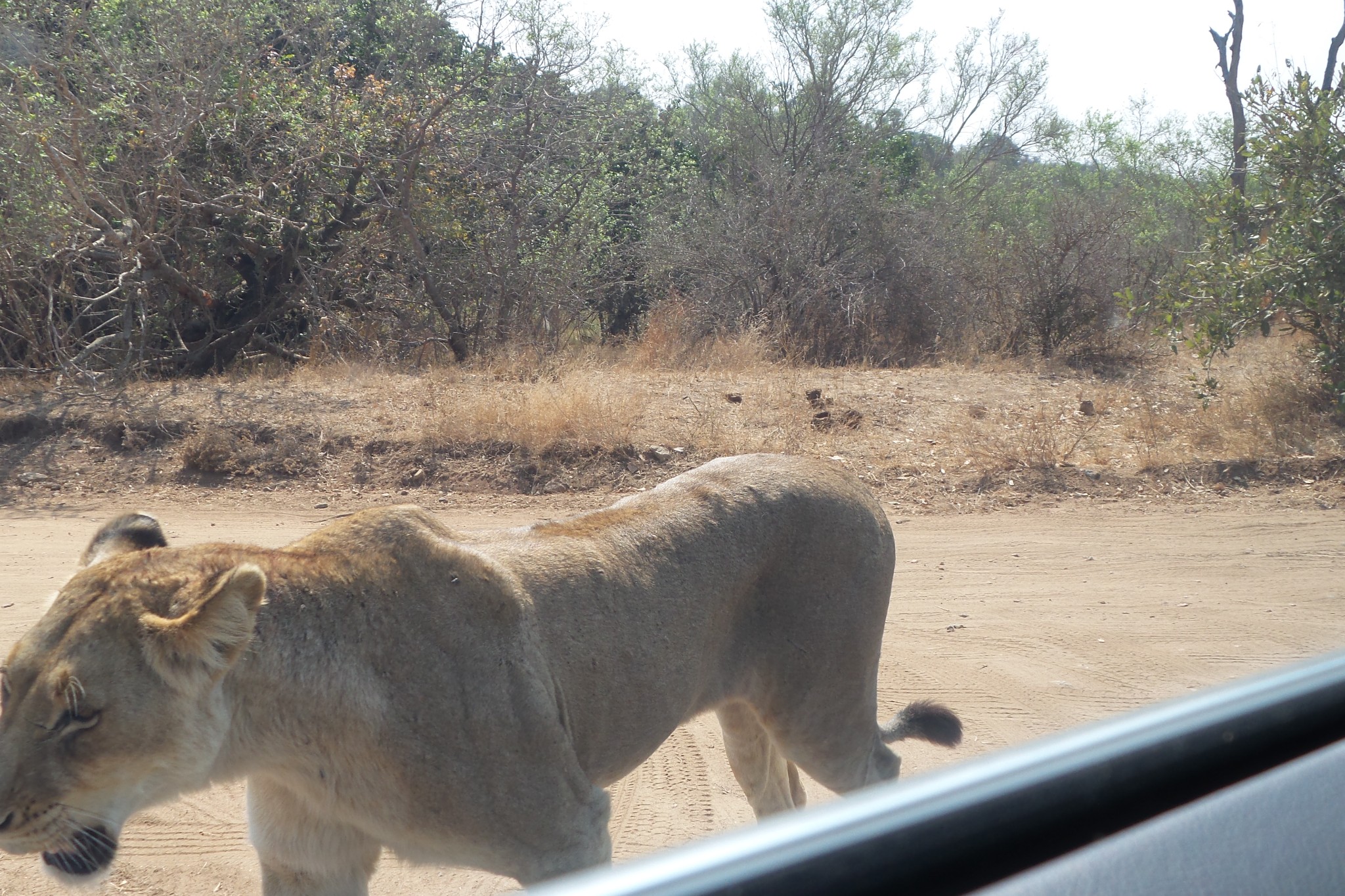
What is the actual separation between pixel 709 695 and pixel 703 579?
1.36 ft

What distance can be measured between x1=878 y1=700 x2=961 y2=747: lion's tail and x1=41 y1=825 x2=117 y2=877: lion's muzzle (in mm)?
2696

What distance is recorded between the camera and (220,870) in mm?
3752

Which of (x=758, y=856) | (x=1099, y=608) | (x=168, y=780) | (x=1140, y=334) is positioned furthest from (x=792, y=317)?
(x=758, y=856)

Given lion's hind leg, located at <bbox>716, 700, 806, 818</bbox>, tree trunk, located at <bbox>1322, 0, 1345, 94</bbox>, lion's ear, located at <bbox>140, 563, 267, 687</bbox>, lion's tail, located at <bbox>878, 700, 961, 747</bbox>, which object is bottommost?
lion's hind leg, located at <bbox>716, 700, 806, 818</bbox>

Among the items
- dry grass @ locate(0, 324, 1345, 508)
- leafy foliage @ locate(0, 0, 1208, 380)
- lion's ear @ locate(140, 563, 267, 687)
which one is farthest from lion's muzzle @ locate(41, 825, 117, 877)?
leafy foliage @ locate(0, 0, 1208, 380)

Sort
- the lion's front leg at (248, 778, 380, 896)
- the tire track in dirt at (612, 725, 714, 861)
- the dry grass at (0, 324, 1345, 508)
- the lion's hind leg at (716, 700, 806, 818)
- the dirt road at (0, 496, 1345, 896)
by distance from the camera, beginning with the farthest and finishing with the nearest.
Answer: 1. the dry grass at (0, 324, 1345, 508)
2. the tire track in dirt at (612, 725, 714, 861)
3. the dirt road at (0, 496, 1345, 896)
4. the lion's hind leg at (716, 700, 806, 818)
5. the lion's front leg at (248, 778, 380, 896)

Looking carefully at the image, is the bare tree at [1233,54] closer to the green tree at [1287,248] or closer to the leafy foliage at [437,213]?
the leafy foliage at [437,213]

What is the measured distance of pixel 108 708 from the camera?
222 cm

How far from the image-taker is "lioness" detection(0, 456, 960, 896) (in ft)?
7.35

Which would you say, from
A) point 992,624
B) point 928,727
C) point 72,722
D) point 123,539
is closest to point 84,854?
point 72,722

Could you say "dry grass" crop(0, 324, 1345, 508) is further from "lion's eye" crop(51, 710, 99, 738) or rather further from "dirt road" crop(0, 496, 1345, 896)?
"lion's eye" crop(51, 710, 99, 738)

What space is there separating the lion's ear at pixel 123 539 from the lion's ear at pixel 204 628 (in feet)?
1.58

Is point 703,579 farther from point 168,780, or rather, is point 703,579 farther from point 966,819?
point 966,819

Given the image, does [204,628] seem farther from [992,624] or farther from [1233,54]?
[1233,54]
